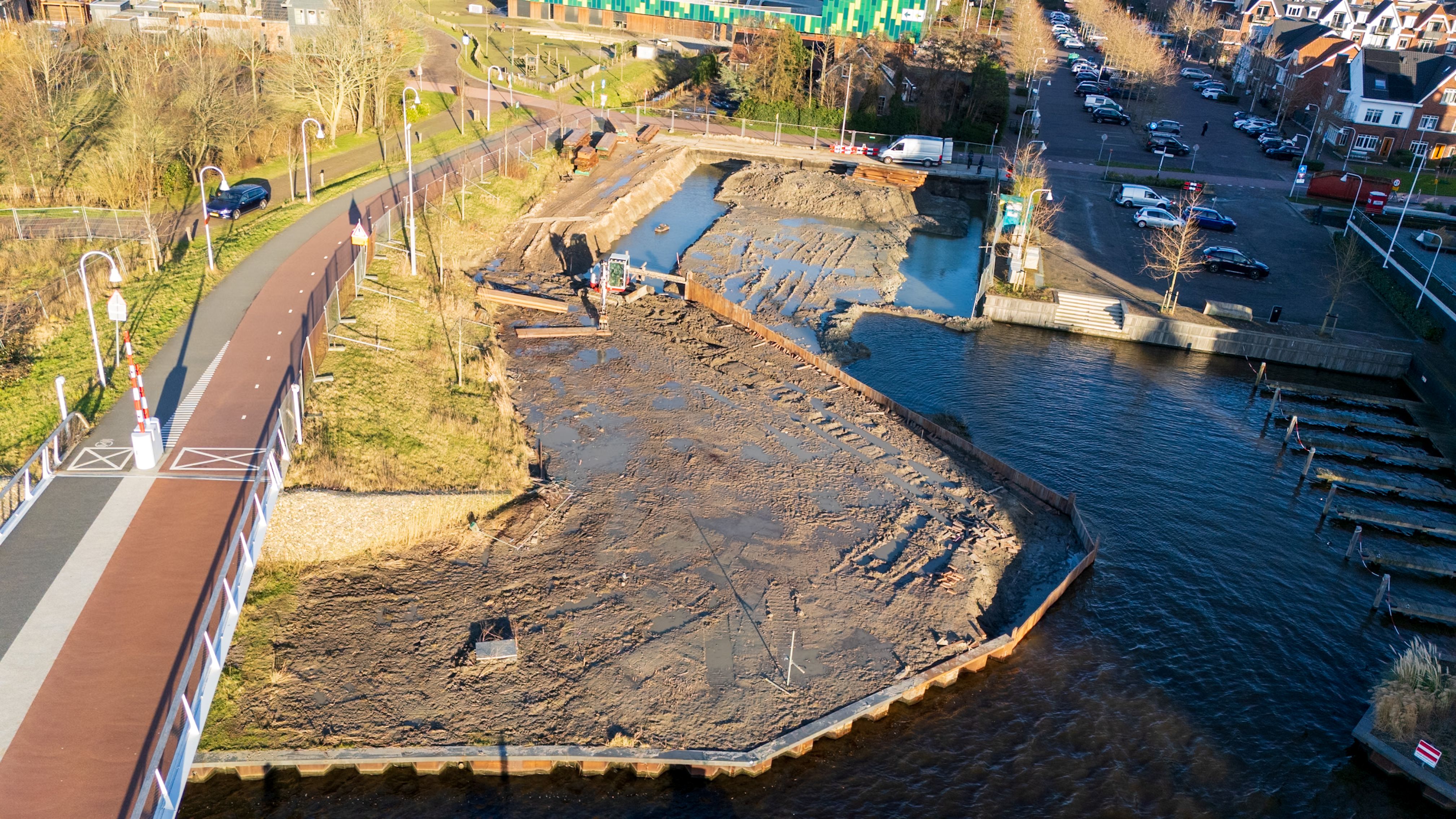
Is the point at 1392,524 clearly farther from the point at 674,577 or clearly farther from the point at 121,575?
the point at 121,575

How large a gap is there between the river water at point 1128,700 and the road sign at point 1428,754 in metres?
0.73

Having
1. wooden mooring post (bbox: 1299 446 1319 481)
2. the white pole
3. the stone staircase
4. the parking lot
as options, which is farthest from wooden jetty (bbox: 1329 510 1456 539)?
the white pole

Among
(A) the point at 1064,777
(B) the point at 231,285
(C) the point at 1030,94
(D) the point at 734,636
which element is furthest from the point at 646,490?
(C) the point at 1030,94

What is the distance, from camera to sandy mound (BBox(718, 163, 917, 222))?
180ft

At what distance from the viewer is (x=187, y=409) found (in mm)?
23359

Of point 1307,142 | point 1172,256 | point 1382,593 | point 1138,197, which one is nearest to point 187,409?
point 1382,593

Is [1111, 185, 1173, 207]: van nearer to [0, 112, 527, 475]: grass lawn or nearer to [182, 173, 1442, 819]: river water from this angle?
[182, 173, 1442, 819]: river water

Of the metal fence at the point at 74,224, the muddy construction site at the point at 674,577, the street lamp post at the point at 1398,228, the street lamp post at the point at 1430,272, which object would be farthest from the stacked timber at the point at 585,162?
the street lamp post at the point at 1398,228

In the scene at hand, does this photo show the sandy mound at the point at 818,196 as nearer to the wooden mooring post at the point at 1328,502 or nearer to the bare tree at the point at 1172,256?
the bare tree at the point at 1172,256

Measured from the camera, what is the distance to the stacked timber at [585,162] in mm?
55188

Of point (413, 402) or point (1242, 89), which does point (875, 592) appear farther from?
point (1242, 89)

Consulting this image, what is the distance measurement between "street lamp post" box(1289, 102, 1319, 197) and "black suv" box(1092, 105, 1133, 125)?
13.5 metres

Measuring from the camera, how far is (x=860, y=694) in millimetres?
21172

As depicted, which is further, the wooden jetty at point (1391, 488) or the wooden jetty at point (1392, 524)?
the wooden jetty at point (1391, 488)
